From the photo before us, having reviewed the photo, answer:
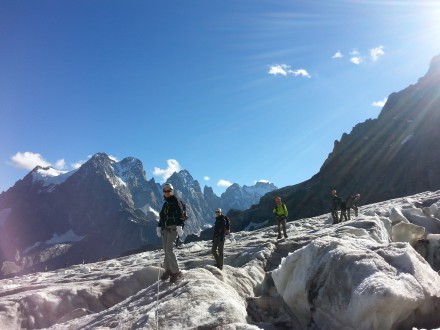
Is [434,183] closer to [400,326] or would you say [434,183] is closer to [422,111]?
[422,111]

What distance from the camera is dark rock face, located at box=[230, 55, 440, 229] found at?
385ft

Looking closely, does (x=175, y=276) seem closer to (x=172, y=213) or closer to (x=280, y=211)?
(x=172, y=213)

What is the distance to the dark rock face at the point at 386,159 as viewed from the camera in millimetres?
117250

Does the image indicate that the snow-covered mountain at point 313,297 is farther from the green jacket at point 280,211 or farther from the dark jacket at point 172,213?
the green jacket at point 280,211

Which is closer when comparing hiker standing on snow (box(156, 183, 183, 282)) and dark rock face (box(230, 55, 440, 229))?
hiker standing on snow (box(156, 183, 183, 282))

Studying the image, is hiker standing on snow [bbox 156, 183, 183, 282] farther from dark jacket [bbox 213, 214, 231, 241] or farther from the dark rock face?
the dark rock face

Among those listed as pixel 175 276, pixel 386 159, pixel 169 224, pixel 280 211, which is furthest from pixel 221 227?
pixel 386 159

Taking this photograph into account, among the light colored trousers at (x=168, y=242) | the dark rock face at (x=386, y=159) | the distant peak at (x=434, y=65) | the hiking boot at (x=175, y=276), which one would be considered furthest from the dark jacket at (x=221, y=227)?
the distant peak at (x=434, y=65)

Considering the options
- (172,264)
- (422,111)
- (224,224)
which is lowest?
(172,264)

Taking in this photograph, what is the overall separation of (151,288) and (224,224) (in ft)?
21.0

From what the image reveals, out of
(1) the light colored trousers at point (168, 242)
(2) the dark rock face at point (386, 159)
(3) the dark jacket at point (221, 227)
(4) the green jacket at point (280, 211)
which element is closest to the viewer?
(1) the light colored trousers at point (168, 242)

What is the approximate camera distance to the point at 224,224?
57.5ft

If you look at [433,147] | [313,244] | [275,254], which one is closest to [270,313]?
[313,244]

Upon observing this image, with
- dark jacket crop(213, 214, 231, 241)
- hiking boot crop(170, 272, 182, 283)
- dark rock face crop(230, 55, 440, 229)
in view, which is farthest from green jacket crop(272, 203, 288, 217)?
dark rock face crop(230, 55, 440, 229)
